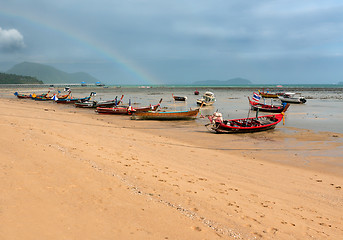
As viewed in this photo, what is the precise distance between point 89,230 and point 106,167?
342 centimetres

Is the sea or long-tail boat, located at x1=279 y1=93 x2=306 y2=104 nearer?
the sea

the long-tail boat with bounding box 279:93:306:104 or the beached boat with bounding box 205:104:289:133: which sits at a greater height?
the long-tail boat with bounding box 279:93:306:104

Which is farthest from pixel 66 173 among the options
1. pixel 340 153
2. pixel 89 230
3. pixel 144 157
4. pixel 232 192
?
pixel 340 153

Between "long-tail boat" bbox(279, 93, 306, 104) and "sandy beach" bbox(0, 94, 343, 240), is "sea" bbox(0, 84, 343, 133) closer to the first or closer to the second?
"long-tail boat" bbox(279, 93, 306, 104)

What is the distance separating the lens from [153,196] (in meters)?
5.68

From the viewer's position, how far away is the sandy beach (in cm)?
421

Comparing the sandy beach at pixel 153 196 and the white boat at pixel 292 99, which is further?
the white boat at pixel 292 99

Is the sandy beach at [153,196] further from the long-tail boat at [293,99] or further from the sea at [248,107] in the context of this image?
the long-tail boat at [293,99]

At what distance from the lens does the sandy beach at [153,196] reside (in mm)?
4211

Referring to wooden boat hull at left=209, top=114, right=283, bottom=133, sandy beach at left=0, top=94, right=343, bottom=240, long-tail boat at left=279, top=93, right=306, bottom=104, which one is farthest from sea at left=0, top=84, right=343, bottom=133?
sandy beach at left=0, top=94, right=343, bottom=240

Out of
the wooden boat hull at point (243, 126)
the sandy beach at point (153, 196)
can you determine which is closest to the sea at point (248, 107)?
the wooden boat hull at point (243, 126)

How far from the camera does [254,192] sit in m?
7.16

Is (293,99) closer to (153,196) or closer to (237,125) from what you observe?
(237,125)

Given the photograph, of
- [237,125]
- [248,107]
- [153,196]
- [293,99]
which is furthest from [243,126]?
[293,99]
